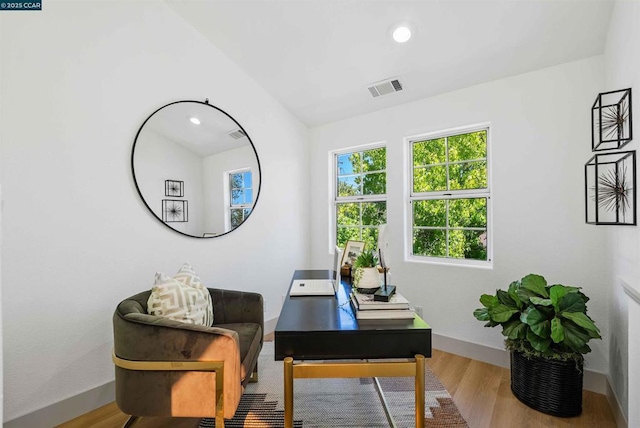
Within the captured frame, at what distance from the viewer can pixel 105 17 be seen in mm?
1943

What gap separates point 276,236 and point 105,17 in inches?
84.7

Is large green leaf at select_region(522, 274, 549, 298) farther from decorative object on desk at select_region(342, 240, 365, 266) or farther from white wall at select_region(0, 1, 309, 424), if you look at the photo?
white wall at select_region(0, 1, 309, 424)

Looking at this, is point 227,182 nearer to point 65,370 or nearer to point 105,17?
point 105,17

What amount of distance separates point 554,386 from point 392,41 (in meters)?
2.47

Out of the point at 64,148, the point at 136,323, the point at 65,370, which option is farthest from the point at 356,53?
the point at 65,370

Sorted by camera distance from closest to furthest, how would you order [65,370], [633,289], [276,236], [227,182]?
1. [633,289]
2. [65,370]
3. [227,182]
4. [276,236]

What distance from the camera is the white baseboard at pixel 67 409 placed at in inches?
63.3

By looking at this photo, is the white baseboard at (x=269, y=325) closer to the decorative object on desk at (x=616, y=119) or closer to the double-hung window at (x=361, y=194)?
the double-hung window at (x=361, y=194)

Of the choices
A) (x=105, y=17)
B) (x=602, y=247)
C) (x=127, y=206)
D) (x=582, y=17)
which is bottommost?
(x=602, y=247)

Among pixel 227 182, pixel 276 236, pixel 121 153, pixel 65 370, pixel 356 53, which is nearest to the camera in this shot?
pixel 65 370

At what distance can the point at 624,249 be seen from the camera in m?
1.59

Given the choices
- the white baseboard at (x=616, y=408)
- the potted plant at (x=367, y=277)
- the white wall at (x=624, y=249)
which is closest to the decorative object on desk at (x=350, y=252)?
the potted plant at (x=367, y=277)

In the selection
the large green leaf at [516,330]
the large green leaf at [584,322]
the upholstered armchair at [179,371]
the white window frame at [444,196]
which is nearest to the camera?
the upholstered armchair at [179,371]

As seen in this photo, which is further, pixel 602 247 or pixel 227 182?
pixel 227 182
